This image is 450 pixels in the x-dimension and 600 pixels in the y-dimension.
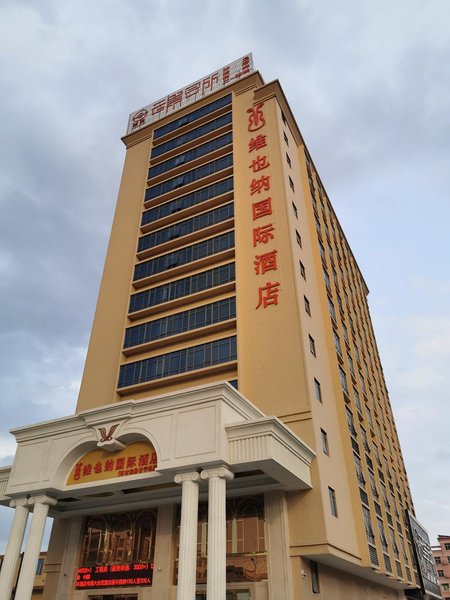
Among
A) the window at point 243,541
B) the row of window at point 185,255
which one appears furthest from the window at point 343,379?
the window at point 243,541

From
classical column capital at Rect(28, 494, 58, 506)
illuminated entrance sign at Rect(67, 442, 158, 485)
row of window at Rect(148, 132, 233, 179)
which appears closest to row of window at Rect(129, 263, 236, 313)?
row of window at Rect(148, 132, 233, 179)

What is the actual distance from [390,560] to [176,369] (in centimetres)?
1679

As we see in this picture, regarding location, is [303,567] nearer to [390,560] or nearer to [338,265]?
[390,560]

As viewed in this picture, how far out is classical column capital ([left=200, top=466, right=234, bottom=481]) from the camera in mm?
17328

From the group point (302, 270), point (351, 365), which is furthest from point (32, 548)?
point (351, 365)

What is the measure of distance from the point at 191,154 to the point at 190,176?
2.33 meters

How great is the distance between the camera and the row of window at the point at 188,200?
34.4m

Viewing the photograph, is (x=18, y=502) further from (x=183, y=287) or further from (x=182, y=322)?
(x=183, y=287)

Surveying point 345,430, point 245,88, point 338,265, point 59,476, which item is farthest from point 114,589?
point 245,88

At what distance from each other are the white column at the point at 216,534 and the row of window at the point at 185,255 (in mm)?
16511

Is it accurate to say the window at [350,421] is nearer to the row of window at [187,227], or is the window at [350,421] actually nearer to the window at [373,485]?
the window at [373,485]

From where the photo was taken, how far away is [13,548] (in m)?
19.6

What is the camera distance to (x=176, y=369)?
2872cm

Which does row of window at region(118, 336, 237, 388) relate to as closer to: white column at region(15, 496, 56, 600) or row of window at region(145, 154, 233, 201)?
white column at region(15, 496, 56, 600)
